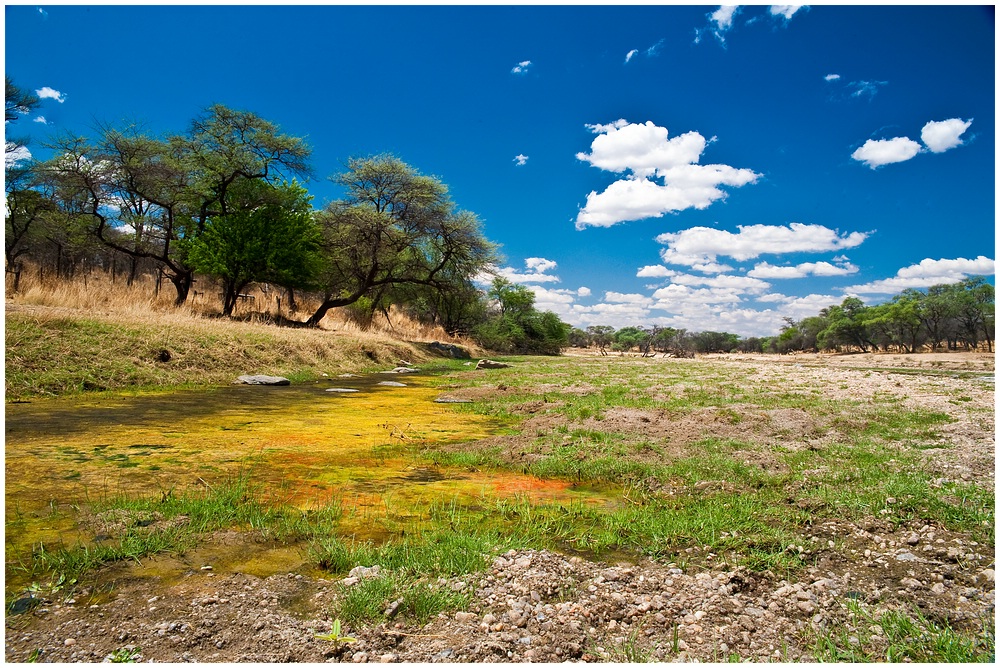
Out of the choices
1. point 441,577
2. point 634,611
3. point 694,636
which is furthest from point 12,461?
point 694,636

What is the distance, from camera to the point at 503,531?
3.09 meters

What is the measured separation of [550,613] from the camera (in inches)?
83.9

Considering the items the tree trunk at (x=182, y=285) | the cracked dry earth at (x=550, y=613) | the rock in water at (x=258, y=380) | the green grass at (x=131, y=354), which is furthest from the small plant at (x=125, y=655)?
the tree trunk at (x=182, y=285)

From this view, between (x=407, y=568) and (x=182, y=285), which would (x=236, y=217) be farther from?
(x=407, y=568)

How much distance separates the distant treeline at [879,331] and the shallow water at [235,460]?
44036 millimetres

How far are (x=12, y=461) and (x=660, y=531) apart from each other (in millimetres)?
5478

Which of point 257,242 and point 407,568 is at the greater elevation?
point 257,242

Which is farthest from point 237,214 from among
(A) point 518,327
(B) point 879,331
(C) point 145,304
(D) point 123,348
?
(B) point 879,331

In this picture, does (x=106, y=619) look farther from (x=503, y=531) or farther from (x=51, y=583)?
(x=503, y=531)

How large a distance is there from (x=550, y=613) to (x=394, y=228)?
2761 cm

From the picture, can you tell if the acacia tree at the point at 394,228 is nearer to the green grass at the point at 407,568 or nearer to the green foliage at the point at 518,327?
the green foliage at the point at 518,327

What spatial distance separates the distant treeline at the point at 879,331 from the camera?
53844 mm

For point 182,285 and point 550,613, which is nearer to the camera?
point 550,613

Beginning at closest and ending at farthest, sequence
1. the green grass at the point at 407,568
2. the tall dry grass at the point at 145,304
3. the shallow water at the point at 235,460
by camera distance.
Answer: the green grass at the point at 407,568
the shallow water at the point at 235,460
the tall dry grass at the point at 145,304
